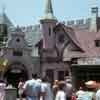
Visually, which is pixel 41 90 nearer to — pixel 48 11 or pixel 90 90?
pixel 90 90

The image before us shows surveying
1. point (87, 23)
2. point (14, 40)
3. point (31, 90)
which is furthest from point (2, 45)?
point (31, 90)

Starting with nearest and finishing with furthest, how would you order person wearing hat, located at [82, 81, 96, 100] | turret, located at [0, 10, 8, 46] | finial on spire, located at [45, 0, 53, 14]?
person wearing hat, located at [82, 81, 96, 100] < finial on spire, located at [45, 0, 53, 14] < turret, located at [0, 10, 8, 46]

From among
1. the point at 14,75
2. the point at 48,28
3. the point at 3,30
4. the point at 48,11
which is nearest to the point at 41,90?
the point at 14,75

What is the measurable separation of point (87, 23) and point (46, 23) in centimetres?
906

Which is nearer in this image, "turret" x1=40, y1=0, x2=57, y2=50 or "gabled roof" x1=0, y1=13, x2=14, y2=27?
"turret" x1=40, y1=0, x2=57, y2=50

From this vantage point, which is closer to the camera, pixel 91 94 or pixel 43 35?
pixel 91 94

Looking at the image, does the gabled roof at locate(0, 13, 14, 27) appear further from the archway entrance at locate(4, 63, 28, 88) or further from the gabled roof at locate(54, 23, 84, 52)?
the archway entrance at locate(4, 63, 28, 88)

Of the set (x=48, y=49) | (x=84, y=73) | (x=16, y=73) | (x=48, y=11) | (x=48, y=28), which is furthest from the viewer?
(x=48, y=11)

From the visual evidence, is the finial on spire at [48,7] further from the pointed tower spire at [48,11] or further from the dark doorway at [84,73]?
the dark doorway at [84,73]

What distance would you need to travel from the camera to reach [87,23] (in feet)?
247

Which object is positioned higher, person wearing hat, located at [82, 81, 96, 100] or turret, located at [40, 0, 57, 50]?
person wearing hat, located at [82, 81, 96, 100]

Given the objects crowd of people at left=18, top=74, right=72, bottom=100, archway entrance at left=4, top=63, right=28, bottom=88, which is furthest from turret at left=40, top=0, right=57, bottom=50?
crowd of people at left=18, top=74, right=72, bottom=100

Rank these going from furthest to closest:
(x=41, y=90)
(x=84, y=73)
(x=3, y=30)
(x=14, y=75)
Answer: (x=3, y=30), (x=14, y=75), (x=84, y=73), (x=41, y=90)

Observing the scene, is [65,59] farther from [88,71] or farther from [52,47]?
[88,71]
